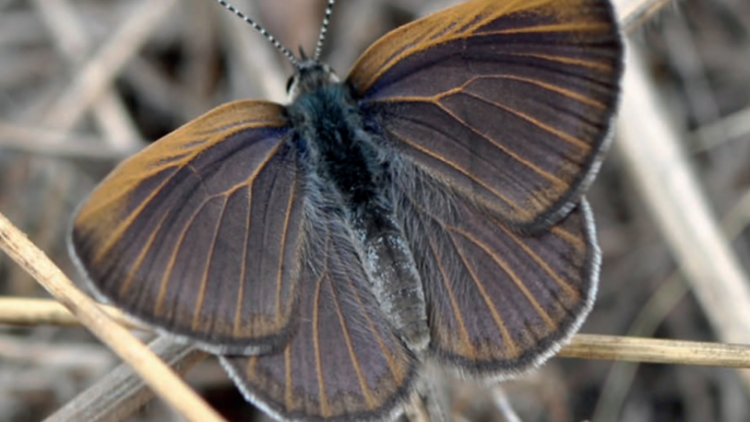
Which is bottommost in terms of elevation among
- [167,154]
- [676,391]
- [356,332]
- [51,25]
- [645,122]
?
[676,391]

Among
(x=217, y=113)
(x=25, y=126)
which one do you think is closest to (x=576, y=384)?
(x=217, y=113)

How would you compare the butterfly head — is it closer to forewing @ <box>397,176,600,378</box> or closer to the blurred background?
forewing @ <box>397,176,600,378</box>

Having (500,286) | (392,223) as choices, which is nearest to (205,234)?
(392,223)

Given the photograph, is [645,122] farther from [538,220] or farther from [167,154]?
[167,154]

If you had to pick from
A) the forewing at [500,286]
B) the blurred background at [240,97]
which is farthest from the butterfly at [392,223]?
the blurred background at [240,97]

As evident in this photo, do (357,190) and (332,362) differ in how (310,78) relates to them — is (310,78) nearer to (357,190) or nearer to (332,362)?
(357,190)
